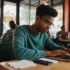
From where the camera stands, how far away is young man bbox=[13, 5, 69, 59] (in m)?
1.45

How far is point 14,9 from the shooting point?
8109 mm

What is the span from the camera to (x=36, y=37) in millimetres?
1730

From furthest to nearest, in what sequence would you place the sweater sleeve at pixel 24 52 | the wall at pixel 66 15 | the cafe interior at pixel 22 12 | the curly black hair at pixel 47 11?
the wall at pixel 66 15 → the cafe interior at pixel 22 12 → the curly black hair at pixel 47 11 → the sweater sleeve at pixel 24 52

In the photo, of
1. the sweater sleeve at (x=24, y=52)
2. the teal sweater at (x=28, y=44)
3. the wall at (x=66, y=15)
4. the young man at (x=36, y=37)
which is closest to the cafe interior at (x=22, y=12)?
the wall at (x=66, y=15)

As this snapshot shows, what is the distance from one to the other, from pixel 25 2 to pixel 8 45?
6.77 metres

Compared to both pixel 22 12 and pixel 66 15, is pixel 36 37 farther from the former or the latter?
pixel 66 15

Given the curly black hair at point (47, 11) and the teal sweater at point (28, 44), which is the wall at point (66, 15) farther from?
the curly black hair at point (47, 11)

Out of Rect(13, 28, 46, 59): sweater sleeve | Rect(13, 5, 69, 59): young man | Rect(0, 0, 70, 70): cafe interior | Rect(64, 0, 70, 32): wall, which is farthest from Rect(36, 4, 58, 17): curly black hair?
Rect(64, 0, 70, 32): wall

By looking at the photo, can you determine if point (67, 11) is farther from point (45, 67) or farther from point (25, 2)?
point (45, 67)

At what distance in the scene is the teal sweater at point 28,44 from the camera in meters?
1.45

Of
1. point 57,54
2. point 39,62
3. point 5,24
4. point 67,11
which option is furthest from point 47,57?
point 67,11

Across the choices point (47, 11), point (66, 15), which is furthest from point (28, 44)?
point (66, 15)

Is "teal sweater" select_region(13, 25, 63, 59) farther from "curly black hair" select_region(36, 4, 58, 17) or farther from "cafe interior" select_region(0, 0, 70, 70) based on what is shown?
"cafe interior" select_region(0, 0, 70, 70)

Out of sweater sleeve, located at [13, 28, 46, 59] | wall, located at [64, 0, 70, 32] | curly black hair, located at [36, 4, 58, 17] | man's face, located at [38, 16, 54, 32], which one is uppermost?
wall, located at [64, 0, 70, 32]
